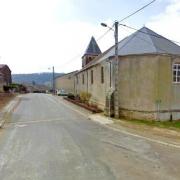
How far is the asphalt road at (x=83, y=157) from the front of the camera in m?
8.85

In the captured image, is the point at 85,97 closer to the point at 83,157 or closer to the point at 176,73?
the point at 176,73

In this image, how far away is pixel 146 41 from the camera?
25891 mm

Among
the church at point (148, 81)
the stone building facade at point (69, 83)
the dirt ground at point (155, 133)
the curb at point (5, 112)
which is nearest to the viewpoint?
the dirt ground at point (155, 133)

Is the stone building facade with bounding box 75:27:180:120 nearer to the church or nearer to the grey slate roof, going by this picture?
the church

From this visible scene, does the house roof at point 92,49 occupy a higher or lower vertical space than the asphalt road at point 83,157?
higher

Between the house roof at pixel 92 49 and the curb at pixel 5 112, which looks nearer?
the curb at pixel 5 112

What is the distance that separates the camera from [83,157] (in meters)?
11.0

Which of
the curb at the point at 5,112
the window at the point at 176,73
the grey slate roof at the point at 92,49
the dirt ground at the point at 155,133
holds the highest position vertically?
the grey slate roof at the point at 92,49

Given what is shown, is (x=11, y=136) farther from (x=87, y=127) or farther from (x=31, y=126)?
(x=87, y=127)

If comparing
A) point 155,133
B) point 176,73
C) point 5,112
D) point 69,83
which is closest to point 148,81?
point 176,73

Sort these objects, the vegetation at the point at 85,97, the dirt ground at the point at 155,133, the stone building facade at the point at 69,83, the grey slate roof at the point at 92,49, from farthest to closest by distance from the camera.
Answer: the stone building facade at the point at 69,83, the grey slate roof at the point at 92,49, the vegetation at the point at 85,97, the dirt ground at the point at 155,133

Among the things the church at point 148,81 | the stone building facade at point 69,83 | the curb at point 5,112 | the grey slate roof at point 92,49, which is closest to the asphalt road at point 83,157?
the curb at point 5,112

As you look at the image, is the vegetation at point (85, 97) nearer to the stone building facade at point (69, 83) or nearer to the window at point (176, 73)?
the window at point (176, 73)

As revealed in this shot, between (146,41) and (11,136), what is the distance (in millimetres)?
14785
